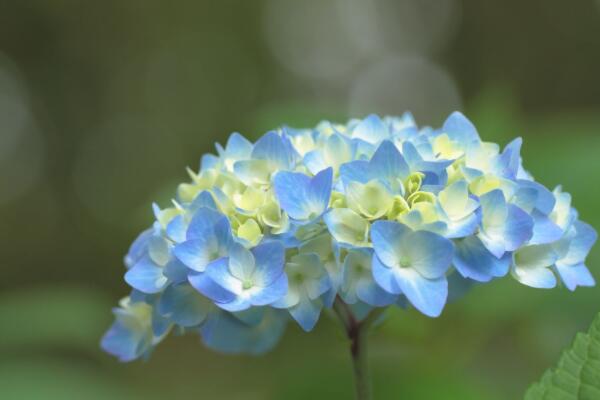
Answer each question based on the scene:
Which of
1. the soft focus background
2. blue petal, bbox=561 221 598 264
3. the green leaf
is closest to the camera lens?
the green leaf

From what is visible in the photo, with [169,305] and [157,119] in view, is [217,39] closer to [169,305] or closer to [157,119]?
[157,119]

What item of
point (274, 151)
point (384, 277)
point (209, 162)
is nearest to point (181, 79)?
point (209, 162)

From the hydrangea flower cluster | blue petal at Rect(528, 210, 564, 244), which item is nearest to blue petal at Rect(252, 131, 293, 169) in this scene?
the hydrangea flower cluster

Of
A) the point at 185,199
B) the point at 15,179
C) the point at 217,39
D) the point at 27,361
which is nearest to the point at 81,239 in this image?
the point at 15,179

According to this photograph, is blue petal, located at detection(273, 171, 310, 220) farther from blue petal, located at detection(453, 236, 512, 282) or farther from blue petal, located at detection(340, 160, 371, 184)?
blue petal, located at detection(453, 236, 512, 282)

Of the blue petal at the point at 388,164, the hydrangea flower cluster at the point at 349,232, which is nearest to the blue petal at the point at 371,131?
the hydrangea flower cluster at the point at 349,232

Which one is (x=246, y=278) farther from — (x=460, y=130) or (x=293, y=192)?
(x=460, y=130)

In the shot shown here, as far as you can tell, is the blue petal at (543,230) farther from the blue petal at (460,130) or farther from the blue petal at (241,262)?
the blue petal at (241,262)
